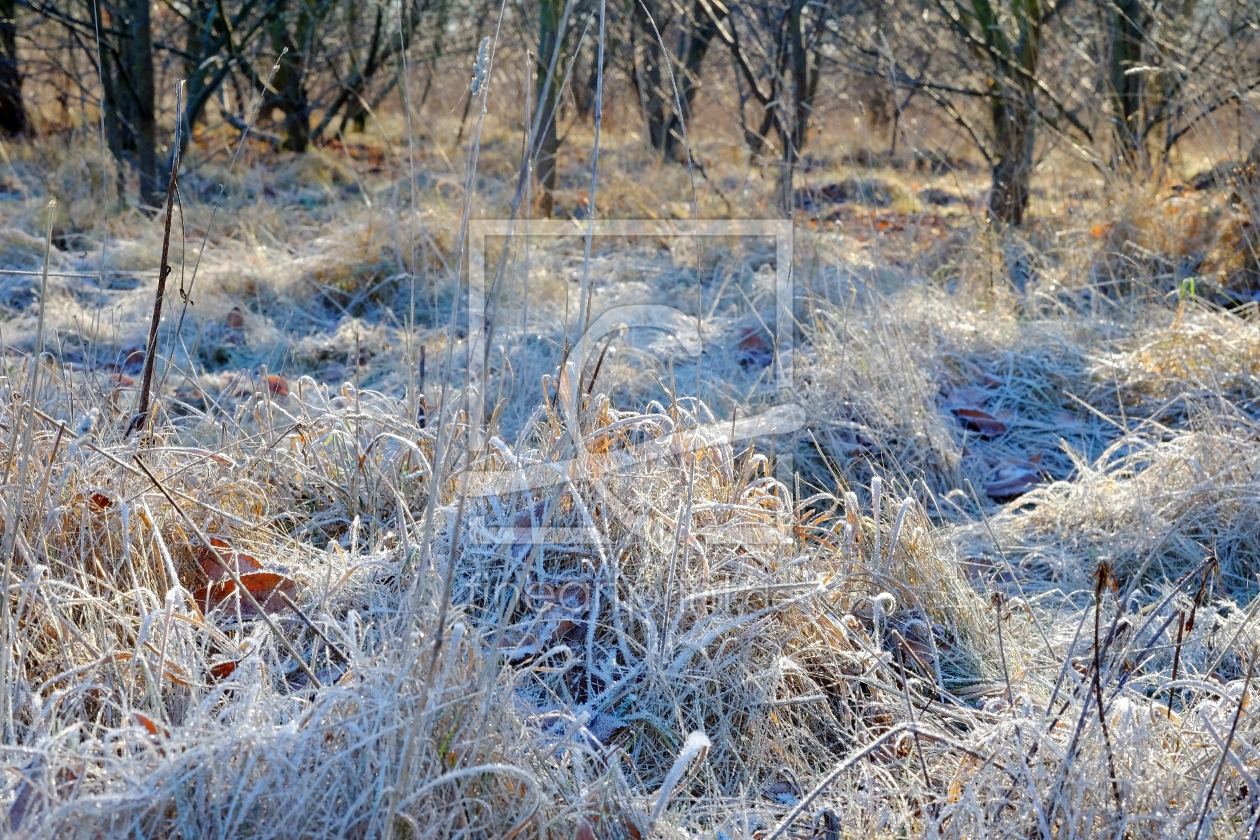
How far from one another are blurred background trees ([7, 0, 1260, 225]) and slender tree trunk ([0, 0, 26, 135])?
2 centimetres

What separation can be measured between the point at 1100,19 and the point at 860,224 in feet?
A: 6.92

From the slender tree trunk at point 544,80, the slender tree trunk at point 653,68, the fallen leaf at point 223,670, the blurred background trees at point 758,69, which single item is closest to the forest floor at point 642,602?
the fallen leaf at point 223,670

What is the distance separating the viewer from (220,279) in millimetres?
3961

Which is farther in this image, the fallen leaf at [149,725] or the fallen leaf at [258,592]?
the fallen leaf at [258,592]

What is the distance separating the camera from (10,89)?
7.56 m

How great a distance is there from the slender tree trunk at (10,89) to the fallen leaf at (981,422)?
298 inches

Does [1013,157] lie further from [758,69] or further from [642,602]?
[642,602]

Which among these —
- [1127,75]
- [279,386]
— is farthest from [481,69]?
[1127,75]

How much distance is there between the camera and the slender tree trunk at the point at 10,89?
7.40 metres

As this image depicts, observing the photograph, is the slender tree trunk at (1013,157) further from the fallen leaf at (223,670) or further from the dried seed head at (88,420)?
the fallen leaf at (223,670)

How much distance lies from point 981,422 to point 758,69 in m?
4.08

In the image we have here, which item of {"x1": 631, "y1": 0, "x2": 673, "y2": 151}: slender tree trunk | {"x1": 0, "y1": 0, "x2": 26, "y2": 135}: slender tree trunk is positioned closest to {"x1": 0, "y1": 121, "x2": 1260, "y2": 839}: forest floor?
{"x1": 631, "y1": 0, "x2": 673, "y2": 151}: slender tree trunk

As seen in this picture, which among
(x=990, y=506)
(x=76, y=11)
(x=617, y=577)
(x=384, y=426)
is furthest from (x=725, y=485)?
(x=76, y=11)

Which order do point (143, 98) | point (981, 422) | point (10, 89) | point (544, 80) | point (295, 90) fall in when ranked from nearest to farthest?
point (981, 422) < point (544, 80) < point (143, 98) < point (295, 90) < point (10, 89)
